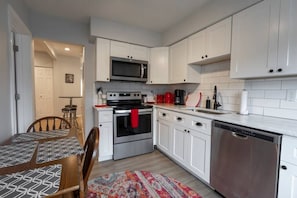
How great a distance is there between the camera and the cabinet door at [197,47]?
88.7 inches

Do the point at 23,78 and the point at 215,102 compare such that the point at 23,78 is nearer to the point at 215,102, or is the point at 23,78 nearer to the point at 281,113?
the point at 215,102

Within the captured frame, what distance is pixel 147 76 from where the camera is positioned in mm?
3094

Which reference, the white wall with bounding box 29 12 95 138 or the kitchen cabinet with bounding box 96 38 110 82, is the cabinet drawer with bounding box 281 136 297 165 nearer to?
the kitchen cabinet with bounding box 96 38 110 82

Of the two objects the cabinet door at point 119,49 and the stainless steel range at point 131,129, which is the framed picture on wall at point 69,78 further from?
the cabinet door at point 119,49

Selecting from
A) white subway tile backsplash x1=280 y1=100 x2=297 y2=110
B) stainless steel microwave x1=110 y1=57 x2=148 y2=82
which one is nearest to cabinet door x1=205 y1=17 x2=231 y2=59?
white subway tile backsplash x1=280 y1=100 x2=297 y2=110

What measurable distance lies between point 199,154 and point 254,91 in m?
1.08

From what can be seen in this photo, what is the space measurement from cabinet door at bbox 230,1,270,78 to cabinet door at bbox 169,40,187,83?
931 mm

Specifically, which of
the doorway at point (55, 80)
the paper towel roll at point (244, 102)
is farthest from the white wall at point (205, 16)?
the doorway at point (55, 80)

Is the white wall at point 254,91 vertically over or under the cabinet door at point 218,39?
under

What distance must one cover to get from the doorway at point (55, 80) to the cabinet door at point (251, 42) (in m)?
4.99

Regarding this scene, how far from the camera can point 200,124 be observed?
1881 mm

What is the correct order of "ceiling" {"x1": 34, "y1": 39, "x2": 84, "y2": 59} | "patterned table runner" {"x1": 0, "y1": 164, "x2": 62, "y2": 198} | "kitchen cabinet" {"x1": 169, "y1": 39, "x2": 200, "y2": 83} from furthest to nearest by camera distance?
"ceiling" {"x1": 34, "y1": 39, "x2": 84, "y2": 59} < "kitchen cabinet" {"x1": 169, "y1": 39, "x2": 200, "y2": 83} < "patterned table runner" {"x1": 0, "y1": 164, "x2": 62, "y2": 198}

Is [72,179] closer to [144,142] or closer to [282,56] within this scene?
[282,56]

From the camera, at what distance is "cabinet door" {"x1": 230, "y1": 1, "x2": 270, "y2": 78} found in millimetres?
1520
